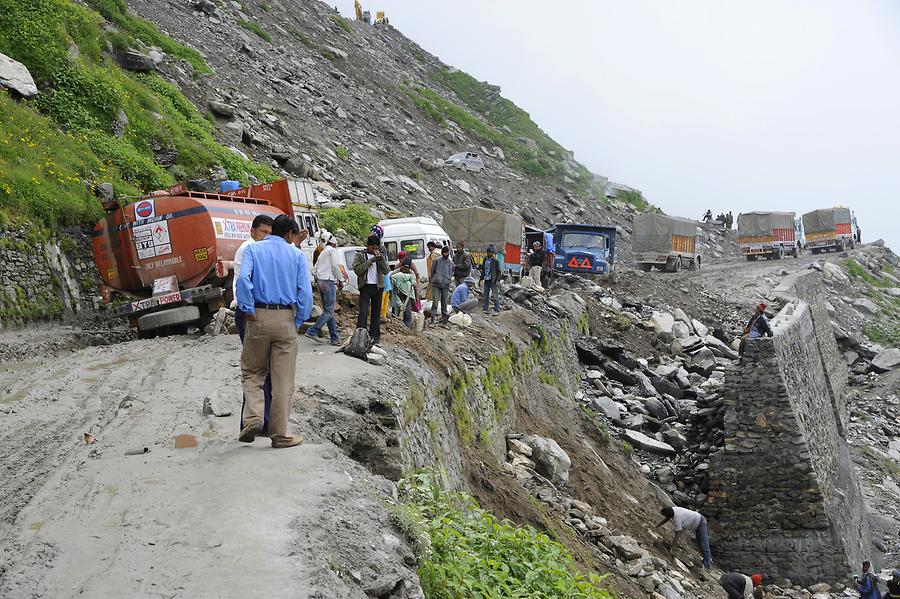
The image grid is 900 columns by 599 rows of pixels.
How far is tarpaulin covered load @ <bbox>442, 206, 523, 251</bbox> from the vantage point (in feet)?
93.7

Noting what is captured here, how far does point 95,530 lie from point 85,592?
783 mm

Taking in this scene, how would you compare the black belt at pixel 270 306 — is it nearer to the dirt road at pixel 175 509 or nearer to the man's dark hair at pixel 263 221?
the man's dark hair at pixel 263 221

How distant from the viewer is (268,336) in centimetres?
581

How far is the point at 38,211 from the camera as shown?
15086 mm

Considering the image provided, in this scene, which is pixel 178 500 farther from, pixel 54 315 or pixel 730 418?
pixel 730 418

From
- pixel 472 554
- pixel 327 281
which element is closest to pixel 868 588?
pixel 327 281

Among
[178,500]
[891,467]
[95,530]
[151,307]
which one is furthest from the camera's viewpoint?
[891,467]

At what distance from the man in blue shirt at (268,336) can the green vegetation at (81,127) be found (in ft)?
35.4

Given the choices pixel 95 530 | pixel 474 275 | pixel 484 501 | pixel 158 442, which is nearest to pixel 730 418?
pixel 484 501

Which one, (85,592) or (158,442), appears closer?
(85,592)

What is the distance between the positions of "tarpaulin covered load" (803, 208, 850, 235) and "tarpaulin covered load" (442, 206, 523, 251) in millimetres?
32136

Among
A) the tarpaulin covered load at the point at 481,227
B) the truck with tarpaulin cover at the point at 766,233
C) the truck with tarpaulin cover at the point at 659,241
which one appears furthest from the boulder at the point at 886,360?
the tarpaulin covered load at the point at 481,227

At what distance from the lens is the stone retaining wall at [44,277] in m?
13.9

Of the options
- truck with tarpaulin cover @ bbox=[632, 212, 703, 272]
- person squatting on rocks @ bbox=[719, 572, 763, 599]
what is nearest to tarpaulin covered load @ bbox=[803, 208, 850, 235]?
truck with tarpaulin cover @ bbox=[632, 212, 703, 272]
